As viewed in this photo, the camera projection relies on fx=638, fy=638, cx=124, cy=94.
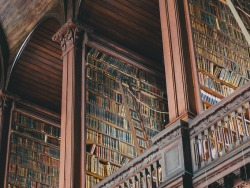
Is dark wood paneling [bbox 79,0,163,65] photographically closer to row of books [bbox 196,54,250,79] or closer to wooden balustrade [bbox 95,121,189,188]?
row of books [bbox 196,54,250,79]

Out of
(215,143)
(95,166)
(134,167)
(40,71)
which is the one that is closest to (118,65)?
(40,71)

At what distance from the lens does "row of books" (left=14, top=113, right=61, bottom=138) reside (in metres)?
10.4

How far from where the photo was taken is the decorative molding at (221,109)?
223 inches

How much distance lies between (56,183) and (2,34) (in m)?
2.64

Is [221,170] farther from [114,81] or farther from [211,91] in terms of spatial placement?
[114,81]

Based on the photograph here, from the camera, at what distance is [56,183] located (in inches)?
407

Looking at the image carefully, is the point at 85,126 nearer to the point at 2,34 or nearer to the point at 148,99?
the point at 148,99

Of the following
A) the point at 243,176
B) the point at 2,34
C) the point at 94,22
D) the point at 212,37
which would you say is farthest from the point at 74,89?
the point at 243,176

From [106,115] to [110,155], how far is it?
0.59 metres

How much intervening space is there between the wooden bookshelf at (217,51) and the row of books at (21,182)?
12.9ft

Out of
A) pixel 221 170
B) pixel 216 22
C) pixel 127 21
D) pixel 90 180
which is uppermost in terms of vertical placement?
pixel 127 21

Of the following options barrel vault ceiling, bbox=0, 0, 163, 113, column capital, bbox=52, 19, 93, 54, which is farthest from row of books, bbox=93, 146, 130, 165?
barrel vault ceiling, bbox=0, 0, 163, 113

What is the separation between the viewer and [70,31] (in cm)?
900

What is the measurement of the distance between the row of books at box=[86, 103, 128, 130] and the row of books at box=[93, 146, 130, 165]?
457 millimetres
